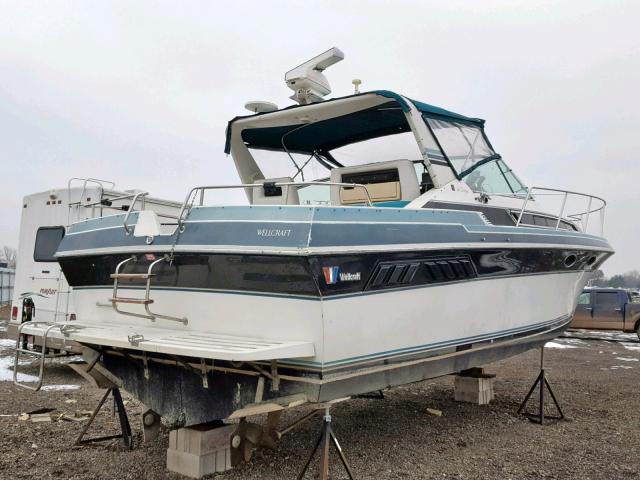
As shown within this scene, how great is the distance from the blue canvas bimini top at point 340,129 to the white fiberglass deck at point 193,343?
2369 millimetres

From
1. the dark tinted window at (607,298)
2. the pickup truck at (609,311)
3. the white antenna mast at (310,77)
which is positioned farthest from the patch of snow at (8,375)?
the dark tinted window at (607,298)

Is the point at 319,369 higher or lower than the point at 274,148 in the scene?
lower

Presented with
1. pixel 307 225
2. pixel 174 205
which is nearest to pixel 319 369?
pixel 307 225

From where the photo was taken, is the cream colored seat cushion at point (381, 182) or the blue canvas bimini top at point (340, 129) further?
the blue canvas bimini top at point (340, 129)

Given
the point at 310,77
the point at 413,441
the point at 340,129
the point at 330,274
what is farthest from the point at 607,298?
the point at 330,274

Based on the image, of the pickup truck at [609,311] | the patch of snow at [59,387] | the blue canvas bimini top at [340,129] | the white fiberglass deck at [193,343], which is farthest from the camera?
the pickup truck at [609,311]

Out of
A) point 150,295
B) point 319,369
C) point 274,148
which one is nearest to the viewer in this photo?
point 319,369

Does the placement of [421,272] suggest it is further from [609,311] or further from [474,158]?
[609,311]

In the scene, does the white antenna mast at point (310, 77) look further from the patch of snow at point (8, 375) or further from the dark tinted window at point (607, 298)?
the dark tinted window at point (607, 298)

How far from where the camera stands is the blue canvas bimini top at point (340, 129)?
5102 mm

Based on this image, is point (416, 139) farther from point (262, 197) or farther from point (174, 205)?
point (174, 205)

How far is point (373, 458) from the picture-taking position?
450 centimetres

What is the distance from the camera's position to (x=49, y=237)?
868 centimetres

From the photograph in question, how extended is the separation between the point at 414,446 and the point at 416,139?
8.68 ft
